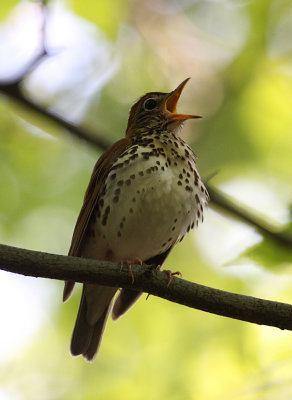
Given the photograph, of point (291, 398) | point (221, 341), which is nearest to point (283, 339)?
point (221, 341)

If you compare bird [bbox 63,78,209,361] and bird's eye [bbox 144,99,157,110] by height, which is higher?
bird's eye [bbox 144,99,157,110]

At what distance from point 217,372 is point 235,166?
2.52 meters

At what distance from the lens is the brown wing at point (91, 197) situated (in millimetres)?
5590

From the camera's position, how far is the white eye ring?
673 cm

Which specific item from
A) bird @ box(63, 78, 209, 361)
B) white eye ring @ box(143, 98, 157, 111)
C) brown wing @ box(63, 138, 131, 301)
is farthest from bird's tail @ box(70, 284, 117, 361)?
white eye ring @ box(143, 98, 157, 111)

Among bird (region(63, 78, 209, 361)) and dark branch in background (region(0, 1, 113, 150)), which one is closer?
dark branch in background (region(0, 1, 113, 150))

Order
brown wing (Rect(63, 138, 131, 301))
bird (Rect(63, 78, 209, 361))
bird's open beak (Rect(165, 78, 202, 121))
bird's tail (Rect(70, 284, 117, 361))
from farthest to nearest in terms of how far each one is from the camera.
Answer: bird's open beak (Rect(165, 78, 202, 121)) → bird's tail (Rect(70, 284, 117, 361)) → brown wing (Rect(63, 138, 131, 301)) → bird (Rect(63, 78, 209, 361))

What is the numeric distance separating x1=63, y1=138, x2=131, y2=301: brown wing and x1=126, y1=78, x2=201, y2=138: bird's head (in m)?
0.46

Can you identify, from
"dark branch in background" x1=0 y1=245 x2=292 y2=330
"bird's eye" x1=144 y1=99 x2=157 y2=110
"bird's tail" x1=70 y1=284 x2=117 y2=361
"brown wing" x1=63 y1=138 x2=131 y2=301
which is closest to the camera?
"dark branch in background" x1=0 y1=245 x2=292 y2=330

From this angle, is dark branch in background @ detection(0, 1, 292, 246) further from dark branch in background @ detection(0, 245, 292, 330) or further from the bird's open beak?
the bird's open beak

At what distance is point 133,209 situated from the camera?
543cm

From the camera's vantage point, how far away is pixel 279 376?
6000 millimetres

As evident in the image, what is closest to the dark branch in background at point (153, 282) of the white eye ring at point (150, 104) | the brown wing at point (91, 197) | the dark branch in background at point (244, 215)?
the dark branch in background at point (244, 215)

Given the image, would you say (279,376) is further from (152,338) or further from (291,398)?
(152,338)
